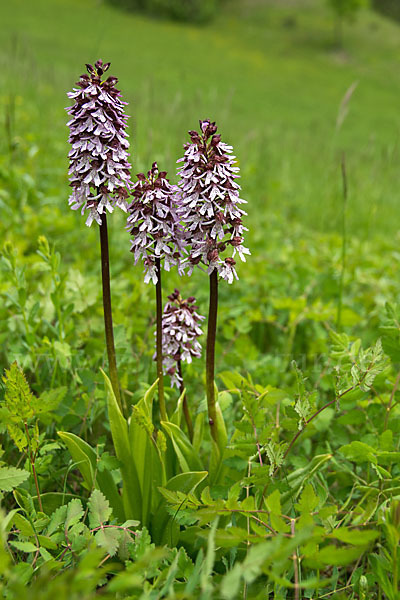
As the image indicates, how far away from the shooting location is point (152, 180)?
1.69 meters

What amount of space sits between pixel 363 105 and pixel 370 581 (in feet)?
124

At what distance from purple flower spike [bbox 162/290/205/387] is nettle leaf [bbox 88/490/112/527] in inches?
24.4

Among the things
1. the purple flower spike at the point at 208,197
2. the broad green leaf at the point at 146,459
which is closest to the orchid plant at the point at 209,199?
the purple flower spike at the point at 208,197

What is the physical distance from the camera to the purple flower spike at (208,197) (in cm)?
160

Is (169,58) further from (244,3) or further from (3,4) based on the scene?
Result: (244,3)

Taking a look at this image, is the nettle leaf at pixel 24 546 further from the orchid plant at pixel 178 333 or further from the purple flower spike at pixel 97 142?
the purple flower spike at pixel 97 142

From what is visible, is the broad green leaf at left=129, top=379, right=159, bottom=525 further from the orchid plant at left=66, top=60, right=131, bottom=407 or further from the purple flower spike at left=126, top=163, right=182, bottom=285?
the orchid plant at left=66, top=60, right=131, bottom=407

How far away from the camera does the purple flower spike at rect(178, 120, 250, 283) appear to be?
1.60 m

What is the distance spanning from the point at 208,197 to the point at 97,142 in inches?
15.8

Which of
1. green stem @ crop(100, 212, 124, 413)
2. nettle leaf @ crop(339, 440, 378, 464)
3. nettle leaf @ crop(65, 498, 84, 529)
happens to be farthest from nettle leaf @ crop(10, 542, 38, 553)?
nettle leaf @ crop(339, 440, 378, 464)

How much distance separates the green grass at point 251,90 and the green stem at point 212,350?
1.30 metres

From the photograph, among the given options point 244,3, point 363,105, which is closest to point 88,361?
point 363,105

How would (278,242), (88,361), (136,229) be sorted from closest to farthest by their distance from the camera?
(136,229) → (88,361) → (278,242)

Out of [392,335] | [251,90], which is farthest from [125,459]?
[251,90]
